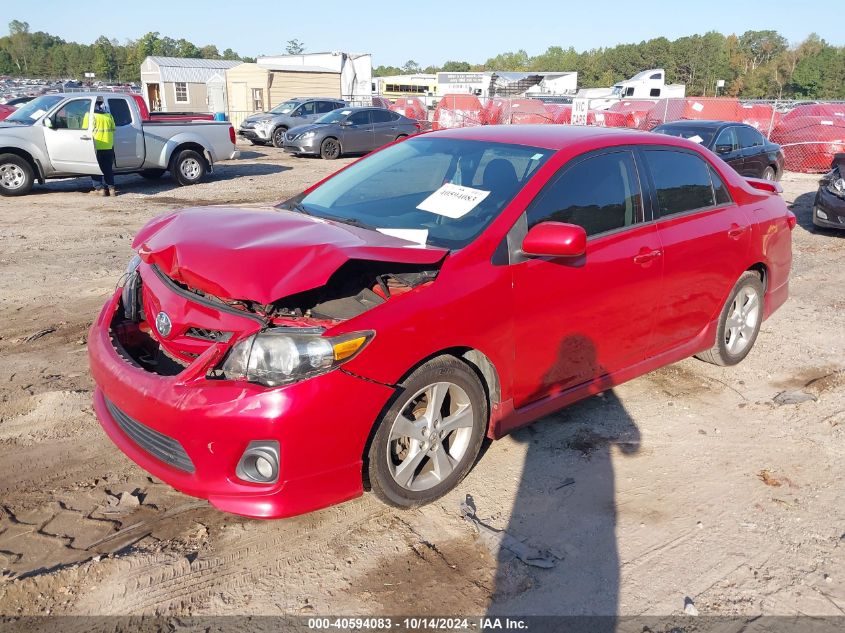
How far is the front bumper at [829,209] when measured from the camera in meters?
10.1

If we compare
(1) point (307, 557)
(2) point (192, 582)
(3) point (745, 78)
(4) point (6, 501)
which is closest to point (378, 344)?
(1) point (307, 557)

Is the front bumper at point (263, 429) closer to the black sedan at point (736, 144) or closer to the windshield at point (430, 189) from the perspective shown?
the windshield at point (430, 189)

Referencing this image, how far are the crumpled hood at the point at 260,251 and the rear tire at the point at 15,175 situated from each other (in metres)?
11.0

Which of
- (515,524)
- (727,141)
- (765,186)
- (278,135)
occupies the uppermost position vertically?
(765,186)

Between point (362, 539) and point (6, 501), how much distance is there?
1.74 meters

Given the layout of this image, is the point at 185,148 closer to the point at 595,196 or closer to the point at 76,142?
the point at 76,142

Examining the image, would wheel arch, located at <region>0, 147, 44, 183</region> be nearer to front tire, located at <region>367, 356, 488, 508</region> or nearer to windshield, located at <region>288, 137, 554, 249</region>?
windshield, located at <region>288, 137, 554, 249</region>

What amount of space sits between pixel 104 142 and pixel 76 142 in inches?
23.9

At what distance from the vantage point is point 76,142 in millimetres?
12875

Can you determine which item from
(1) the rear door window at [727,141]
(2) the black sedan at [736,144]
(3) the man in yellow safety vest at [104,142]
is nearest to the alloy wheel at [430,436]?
(2) the black sedan at [736,144]

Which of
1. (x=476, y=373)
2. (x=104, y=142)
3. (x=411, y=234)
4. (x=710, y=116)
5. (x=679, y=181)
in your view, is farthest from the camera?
(x=710, y=116)

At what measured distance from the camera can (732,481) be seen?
379 cm

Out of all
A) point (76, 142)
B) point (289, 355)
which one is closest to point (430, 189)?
point (289, 355)

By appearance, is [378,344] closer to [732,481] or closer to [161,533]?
[161,533]
